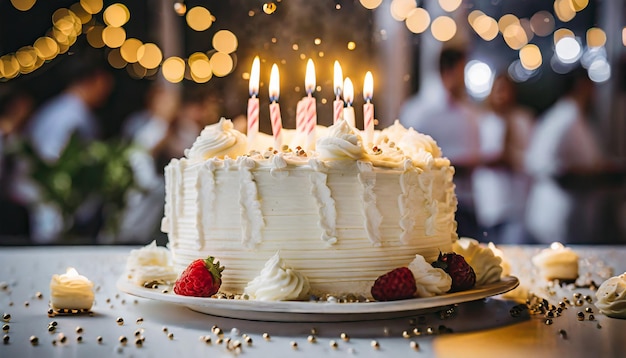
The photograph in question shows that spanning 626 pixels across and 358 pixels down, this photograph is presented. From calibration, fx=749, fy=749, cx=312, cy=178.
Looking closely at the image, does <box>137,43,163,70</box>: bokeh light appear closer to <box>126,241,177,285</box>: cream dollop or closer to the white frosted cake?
<box>126,241,177,285</box>: cream dollop

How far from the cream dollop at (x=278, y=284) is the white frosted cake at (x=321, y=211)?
78 mm

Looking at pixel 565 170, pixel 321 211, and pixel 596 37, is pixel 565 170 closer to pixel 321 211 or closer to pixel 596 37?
pixel 596 37

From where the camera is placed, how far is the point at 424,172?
8.68 ft

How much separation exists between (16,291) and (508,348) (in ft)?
7.08

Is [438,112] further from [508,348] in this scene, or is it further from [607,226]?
[508,348]

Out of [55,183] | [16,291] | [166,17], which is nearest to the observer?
[16,291]

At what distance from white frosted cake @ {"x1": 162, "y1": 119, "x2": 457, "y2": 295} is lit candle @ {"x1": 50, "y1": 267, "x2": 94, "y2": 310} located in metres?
0.43

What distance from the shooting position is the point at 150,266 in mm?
2877

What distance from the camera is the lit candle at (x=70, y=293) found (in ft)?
8.77

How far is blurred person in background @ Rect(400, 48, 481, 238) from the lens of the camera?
606 centimetres

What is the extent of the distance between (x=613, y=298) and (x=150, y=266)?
1677 mm

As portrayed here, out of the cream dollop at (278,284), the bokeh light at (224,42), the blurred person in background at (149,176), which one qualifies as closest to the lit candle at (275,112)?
the cream dollop at (278,284)

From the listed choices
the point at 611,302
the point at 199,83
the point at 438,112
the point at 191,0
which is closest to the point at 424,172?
the point at 611,302

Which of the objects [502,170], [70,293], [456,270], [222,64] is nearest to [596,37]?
[502,170]
